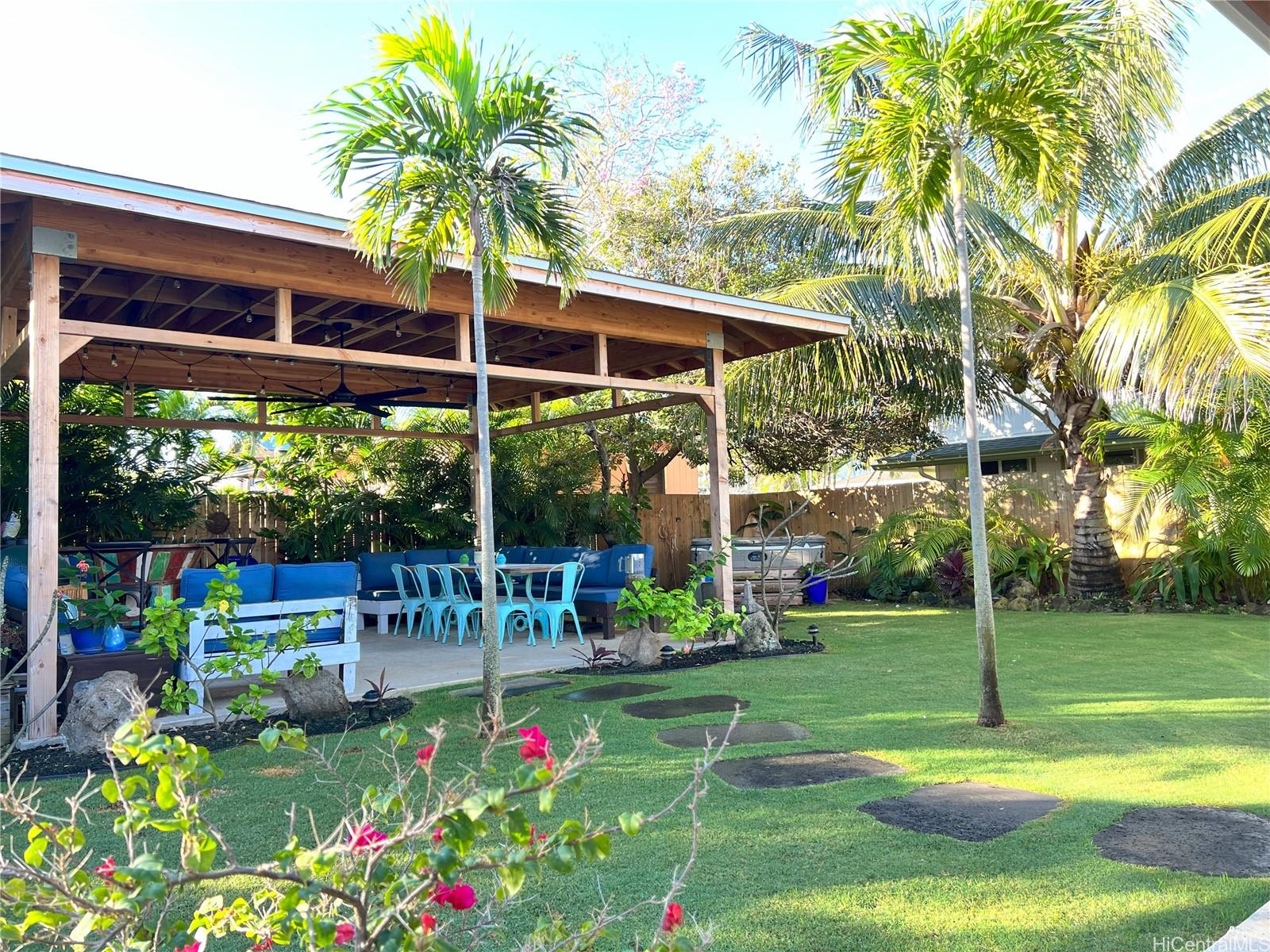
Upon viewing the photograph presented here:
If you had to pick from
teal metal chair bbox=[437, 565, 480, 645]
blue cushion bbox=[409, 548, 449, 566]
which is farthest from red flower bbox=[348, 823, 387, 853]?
blue cushion bbox=[409, 548, 449, 566]

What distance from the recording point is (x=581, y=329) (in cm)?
851

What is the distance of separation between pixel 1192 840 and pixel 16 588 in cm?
715

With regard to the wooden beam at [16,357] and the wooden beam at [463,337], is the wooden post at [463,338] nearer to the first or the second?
the wooden beam at [463,337]

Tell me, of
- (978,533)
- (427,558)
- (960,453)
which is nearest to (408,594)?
(427,558)

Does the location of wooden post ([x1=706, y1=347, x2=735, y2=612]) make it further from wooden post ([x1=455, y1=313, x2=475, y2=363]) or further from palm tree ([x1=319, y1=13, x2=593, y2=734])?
palm tree ([x1=319, y1=13, x2=593, y2=734])

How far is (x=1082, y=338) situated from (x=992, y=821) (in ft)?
26.5

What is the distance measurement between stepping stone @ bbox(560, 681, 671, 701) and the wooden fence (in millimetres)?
8120

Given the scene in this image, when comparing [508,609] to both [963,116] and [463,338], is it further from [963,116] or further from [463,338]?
[963,116]

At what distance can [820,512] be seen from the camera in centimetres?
1580

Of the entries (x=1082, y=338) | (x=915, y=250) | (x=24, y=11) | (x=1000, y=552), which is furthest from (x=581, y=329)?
(x=1000, y=552)

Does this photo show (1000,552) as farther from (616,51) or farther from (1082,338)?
(616,51)

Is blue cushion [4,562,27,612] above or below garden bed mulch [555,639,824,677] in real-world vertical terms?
above

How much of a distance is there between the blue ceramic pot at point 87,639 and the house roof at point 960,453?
12.8m

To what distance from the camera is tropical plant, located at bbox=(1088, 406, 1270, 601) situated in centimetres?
976
